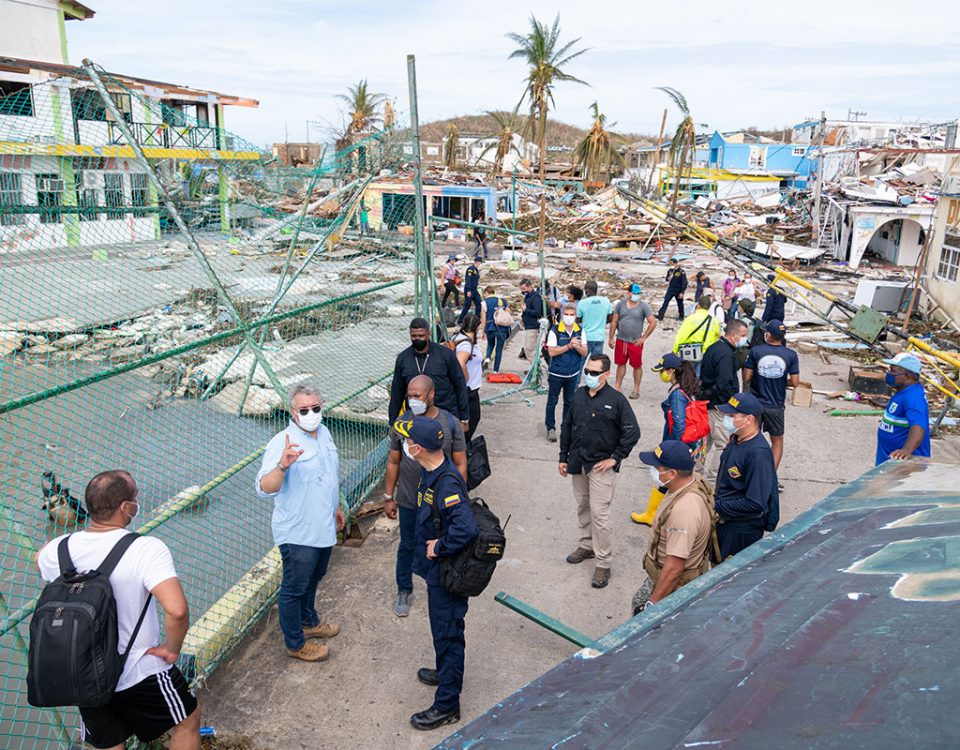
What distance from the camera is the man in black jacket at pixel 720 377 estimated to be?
6832 millimetres

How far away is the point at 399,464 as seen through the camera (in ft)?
16.8

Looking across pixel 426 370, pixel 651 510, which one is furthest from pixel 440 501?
pixel 651 510

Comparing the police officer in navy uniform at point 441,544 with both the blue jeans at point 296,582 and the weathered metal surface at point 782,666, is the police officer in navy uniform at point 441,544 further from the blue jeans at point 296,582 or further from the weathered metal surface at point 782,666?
the weathered metal surface at point 782,666

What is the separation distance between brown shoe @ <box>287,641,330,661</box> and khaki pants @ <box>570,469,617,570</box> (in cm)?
A: 221

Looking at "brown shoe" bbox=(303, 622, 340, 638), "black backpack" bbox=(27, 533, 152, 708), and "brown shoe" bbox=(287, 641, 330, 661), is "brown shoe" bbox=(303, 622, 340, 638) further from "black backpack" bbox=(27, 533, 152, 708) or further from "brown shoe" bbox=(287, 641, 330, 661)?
"black backpack" bbox=(27, 533, 152, 708)

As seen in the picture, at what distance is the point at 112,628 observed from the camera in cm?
266

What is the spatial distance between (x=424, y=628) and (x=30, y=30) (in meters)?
33.7

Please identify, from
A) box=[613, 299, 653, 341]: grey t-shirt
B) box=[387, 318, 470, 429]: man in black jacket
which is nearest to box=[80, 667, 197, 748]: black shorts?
box=[387, 318, 470, 429]: man in black jacket

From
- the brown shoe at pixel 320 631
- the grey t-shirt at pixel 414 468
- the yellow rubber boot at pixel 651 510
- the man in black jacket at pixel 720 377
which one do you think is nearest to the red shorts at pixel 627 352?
the man in black jacket at pixel 720 377

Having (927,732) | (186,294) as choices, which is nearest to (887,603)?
(927,732)

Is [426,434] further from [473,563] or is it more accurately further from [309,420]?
[309,420]

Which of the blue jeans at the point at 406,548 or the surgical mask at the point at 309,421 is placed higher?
the surgical mask at the point at 309,421

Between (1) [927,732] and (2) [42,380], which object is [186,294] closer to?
(2) [42,380]

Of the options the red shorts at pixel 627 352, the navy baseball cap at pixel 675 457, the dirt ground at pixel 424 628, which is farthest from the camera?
the red shorts at pixel 627 352
